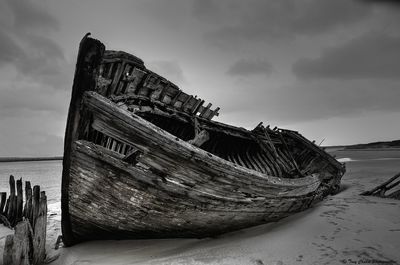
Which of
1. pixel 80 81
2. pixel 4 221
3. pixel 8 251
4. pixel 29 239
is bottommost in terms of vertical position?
pixel 8 251

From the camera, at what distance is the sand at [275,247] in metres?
3.41

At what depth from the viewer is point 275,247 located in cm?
385

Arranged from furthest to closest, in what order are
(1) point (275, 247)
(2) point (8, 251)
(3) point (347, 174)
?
(3) point (347, 174) → (1) point (275, 247) → (2) point (8, 251)

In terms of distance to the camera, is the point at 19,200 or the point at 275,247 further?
the point at 19,200

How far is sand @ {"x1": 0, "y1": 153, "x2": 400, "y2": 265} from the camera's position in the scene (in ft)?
11.2

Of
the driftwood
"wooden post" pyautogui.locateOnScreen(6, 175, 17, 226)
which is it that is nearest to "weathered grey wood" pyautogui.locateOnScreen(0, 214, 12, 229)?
"wooden post" pyautogui.locateOnScreen(6, 175, 17, 226)

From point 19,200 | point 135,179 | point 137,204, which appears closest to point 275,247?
point 137,204

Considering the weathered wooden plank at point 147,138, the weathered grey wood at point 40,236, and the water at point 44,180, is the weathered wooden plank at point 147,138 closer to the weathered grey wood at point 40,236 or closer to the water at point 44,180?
the weathered grey wood at point 40,236

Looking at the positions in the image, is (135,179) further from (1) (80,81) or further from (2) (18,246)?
(2) (18,246)

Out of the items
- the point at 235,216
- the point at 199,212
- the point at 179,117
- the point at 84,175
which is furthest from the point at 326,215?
the point at 84,175

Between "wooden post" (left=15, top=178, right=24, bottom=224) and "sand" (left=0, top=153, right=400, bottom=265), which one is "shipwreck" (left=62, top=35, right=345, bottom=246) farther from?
"wooden post" (left=15, top=178, right=24, bottom=224)

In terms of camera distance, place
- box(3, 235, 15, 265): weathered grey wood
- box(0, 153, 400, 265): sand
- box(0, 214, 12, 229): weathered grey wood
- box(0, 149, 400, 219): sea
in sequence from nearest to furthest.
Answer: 1. box(3, 235, 15, 265): weathered grey wood
2. box(0, 153, 400, 265): sand
3. box(0, 214, 12, 229): weathered grey wood
4. box(0, 149, 400, 219): sea

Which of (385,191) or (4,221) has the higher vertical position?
(4,221)

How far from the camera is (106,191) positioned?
3.33 meters
